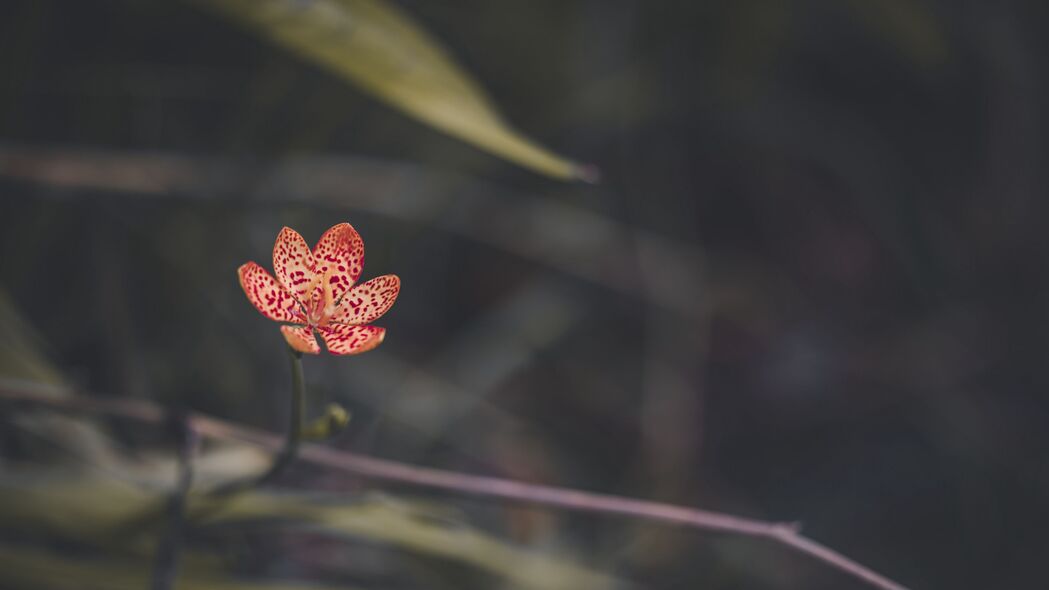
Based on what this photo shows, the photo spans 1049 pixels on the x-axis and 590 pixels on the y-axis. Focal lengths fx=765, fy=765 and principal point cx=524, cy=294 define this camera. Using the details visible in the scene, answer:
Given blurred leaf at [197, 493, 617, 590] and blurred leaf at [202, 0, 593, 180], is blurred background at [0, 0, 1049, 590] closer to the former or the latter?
blurred leaf at [197, 493, 617, 590]

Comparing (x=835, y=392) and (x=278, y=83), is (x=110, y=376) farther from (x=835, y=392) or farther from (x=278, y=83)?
(x=835, y=392)

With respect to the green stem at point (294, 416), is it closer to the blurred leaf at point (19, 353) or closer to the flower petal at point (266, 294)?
the flower petal at point (266, 294)

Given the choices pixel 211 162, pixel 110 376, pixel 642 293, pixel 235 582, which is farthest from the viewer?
pixel 642 293

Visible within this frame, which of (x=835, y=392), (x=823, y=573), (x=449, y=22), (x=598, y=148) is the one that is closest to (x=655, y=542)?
(x=823, y=573)

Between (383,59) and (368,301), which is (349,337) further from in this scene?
(383,59)

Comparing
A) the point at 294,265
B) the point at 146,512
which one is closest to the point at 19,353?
the point at 146,512

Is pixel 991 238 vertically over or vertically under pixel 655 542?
over
